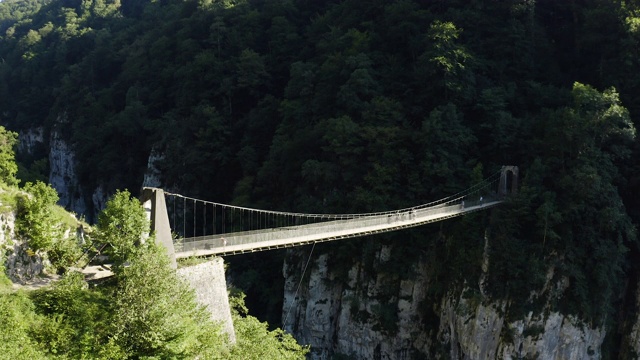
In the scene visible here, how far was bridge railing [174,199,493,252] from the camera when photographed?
13977 millimetres

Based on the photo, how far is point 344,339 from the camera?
22.5 m

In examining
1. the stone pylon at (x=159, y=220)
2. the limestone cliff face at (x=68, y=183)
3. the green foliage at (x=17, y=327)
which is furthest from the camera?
the limestone cliff face at (x=68, y=183)

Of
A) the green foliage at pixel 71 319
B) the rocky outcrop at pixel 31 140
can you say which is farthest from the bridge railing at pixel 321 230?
the rocky outcrop at pixel 31 140

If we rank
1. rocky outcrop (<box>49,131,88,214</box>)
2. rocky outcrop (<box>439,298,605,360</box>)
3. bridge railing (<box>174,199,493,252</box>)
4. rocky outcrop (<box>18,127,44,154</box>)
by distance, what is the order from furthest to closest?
rocky outcrop (<box>18,127,44,154</box>)
rocky outcrop (<box>49,131,88,214</box>)
rocky outcrop (<box>439,298,605,360</box>)
bridge railing (<box>174,199,493,252</box>)

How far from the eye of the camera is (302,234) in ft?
52.9

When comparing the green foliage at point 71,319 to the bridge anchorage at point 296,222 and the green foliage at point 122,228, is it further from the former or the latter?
the bridge anchorage at point 296,222

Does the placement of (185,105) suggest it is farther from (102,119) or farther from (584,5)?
(584,5)

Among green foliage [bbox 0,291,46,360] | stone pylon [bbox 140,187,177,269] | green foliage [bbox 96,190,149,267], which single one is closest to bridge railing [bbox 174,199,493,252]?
stone pylon [bbox 140,187,177,269]

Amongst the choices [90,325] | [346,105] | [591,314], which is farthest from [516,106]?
[90,325]

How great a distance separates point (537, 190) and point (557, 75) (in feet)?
27.8

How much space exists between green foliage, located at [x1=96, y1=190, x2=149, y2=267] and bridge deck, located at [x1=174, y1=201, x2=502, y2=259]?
167cm

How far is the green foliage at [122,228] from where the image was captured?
11492mm

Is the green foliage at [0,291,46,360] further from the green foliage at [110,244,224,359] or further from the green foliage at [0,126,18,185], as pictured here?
the green foliage at [0,126,18,185]

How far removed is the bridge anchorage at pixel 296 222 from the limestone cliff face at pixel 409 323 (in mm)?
2857
